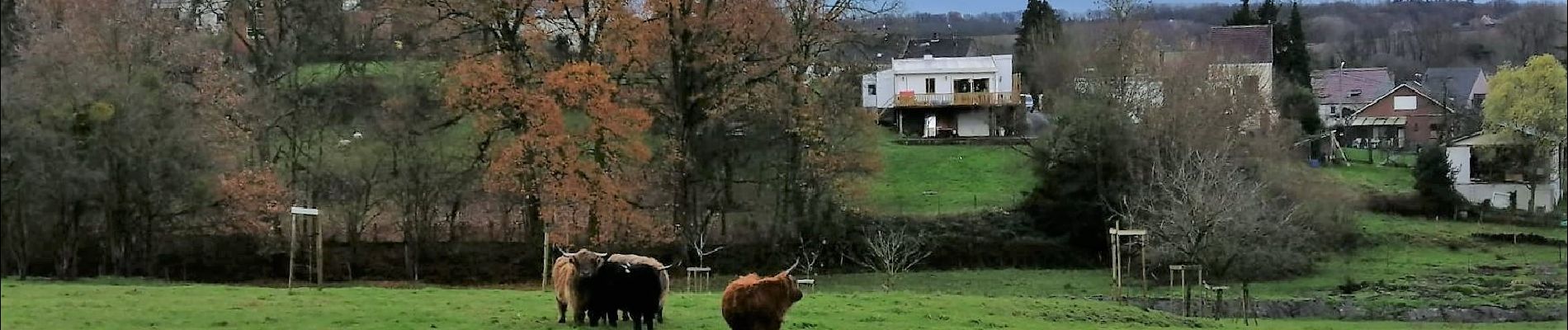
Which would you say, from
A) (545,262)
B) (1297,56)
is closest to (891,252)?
(545,262)

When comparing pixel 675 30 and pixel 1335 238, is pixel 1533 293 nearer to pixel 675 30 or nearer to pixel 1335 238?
pixel 1335 238

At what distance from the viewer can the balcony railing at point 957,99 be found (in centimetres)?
5233

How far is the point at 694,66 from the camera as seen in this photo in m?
37.4

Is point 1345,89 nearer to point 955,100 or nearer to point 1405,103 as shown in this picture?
point 1405,103

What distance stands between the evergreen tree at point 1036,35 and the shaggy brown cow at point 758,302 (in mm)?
35840

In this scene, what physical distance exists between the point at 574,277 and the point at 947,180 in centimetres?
3310

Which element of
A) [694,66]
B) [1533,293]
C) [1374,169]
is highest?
[694,66]

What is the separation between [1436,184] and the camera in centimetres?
4031

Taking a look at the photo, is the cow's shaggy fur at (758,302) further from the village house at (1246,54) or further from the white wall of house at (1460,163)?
the village house at (1246,54)

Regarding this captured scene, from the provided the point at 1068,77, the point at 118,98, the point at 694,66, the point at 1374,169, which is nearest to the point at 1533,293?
the point at 1374,169

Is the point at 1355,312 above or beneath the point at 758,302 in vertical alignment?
beneath

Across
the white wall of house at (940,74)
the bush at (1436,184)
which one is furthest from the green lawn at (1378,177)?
the white wall of house at (940,74)

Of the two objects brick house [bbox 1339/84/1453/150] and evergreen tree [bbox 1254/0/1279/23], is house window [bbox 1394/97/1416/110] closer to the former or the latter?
brick house [bbox 1339/84/1453/150]

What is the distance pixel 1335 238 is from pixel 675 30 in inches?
826
